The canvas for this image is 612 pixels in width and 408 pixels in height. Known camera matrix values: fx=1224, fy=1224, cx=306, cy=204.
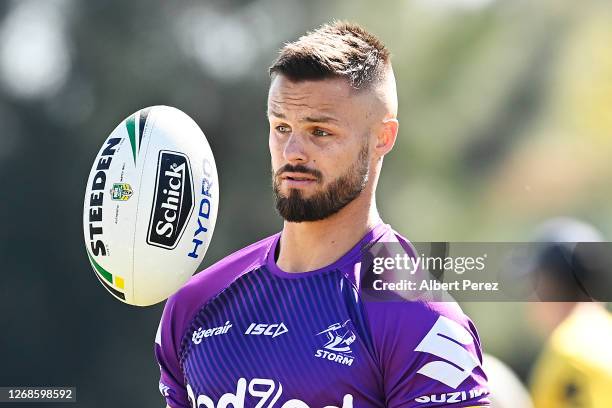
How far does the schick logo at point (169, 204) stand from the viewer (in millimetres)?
4133

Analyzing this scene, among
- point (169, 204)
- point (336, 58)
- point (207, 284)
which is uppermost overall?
point (336, 58)

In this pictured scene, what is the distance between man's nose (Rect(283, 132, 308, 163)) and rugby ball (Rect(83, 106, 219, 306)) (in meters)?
0.37

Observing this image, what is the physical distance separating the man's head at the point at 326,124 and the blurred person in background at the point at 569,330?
77.5 inches

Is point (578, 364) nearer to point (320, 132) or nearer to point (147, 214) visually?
point (320, 132)

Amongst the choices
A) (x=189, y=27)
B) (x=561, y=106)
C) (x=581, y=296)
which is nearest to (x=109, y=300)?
(x=189, y=27)

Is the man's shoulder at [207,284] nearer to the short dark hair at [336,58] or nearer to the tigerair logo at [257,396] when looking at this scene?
the tigerair logo at [257,396]

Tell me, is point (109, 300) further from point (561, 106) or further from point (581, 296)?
point (581, 296)

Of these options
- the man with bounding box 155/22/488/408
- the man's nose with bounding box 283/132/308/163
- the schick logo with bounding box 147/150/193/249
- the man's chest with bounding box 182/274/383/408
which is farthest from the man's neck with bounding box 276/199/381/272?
the schick logo with bounding box 147/150/193/249

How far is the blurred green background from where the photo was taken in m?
14.5

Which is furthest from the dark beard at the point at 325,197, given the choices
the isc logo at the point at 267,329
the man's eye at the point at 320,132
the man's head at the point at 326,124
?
the isc logo at the point at 267,329

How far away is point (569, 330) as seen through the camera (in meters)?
5.86

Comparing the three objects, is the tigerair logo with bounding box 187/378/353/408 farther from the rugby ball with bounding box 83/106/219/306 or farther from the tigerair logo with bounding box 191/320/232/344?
the rugby ball with bounding box 83/106/219/306

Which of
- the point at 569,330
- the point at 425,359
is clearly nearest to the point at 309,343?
the point at 425,359

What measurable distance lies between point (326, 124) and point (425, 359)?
0.84 metres
